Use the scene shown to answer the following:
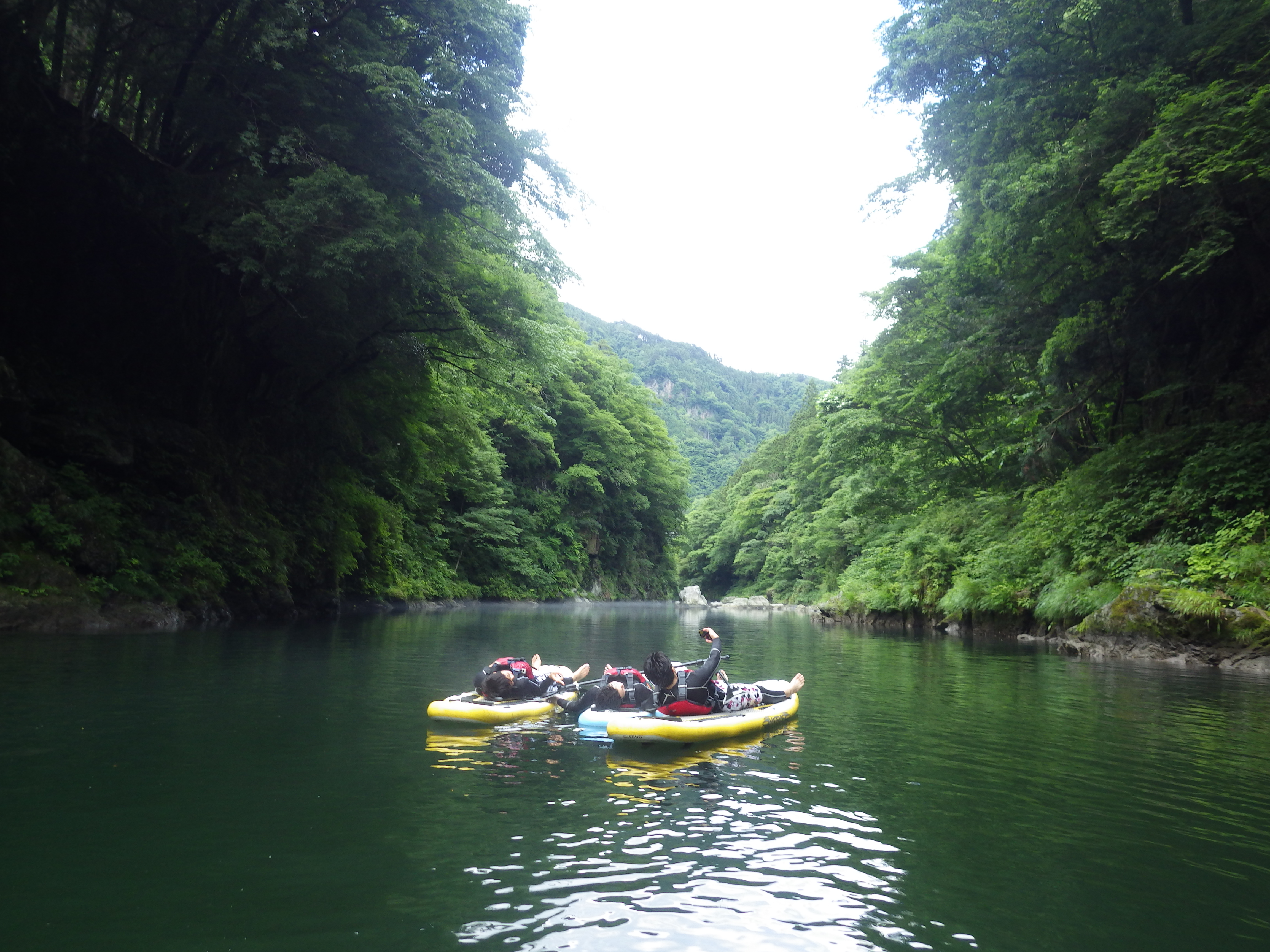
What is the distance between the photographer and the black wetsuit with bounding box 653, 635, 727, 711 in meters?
7.40

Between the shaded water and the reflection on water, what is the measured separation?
2 centimetres

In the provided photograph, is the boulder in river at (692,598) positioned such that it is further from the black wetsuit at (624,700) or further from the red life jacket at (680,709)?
the red life jacket at (680,709)

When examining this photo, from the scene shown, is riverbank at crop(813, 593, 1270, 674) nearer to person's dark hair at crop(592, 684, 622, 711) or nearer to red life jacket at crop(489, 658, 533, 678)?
person's dark hair at crop(592, 684, 622, 711)

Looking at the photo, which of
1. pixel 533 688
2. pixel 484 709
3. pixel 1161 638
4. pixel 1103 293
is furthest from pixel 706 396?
pixel 484 709

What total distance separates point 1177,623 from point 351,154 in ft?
51.6

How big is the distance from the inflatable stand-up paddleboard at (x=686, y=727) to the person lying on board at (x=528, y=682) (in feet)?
5.38

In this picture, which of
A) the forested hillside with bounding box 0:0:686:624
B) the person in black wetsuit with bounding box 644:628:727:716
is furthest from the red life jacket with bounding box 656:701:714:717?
the forested hillside with bounding box 0:0:686:624

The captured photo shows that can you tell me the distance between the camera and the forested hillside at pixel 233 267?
1328 cm

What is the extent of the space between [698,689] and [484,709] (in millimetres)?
2060

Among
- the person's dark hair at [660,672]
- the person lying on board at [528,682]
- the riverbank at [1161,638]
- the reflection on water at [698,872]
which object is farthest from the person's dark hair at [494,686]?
the riverbank at [1161,638]

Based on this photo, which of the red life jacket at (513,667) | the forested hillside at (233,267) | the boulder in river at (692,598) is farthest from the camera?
the boulder in river at (692,598)

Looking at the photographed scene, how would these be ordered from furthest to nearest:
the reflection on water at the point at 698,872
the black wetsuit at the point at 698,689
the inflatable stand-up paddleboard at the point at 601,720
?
the black wetsuit at the point at 698,689 < the inflatable stand-up paddleboard at the point at 601,720 < the reflection on water at the point at 698,872

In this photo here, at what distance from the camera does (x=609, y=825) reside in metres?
4.57

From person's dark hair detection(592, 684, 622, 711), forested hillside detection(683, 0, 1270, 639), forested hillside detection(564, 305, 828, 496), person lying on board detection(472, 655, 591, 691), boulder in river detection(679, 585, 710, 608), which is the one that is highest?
forested hillside detection(564, 305, 828, 496)
